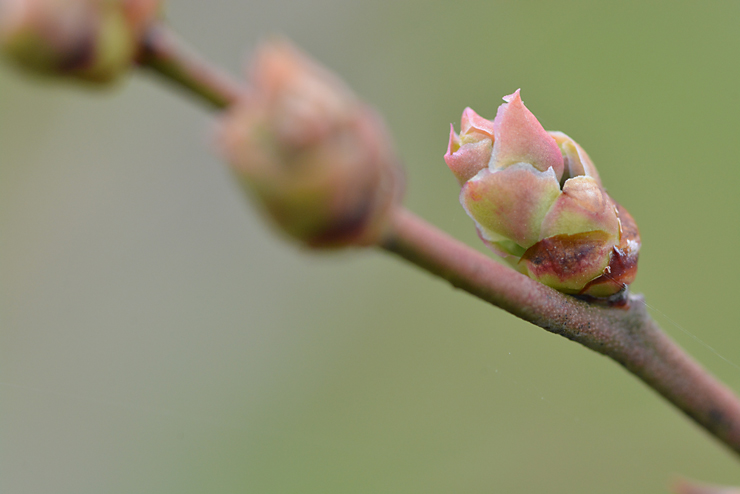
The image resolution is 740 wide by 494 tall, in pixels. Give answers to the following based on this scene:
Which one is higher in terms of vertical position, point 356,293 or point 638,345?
point 356,293

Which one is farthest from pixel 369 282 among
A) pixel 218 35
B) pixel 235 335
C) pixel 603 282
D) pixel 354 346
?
pixel 603 282

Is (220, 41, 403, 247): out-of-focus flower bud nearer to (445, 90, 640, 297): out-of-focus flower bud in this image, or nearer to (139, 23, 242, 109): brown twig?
(139, 23, 242, 109): brown twig

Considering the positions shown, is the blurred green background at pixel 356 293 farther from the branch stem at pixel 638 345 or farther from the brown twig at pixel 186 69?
the brown twig at pixel 186 69

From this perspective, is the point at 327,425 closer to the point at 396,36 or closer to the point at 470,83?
the point at 470,83

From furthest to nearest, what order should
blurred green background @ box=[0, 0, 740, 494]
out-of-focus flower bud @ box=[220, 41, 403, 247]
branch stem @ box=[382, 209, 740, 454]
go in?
blurred green background @ box=[0, 0, 740, 494] < branch stem @ box=[382, 209, 740, 454] < out-of-focus flower bud @ box=[220, 41, 403, 247]

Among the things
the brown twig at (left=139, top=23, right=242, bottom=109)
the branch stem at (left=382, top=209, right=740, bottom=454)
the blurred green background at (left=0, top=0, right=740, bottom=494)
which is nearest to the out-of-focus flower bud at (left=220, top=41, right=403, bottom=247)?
the brown twig at (left=139, top=23, right=242, bottom=109)

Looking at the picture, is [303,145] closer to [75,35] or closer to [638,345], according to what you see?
[75,35]

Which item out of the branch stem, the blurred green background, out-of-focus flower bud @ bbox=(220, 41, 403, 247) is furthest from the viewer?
the blurred green background

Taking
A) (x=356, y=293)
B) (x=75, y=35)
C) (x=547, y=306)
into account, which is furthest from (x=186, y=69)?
(x=356, y=293)
